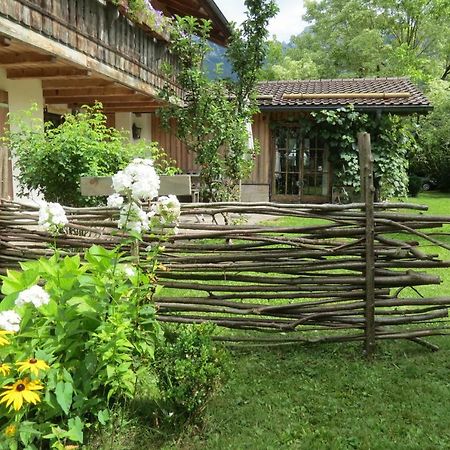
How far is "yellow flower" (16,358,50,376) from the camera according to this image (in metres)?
1.93

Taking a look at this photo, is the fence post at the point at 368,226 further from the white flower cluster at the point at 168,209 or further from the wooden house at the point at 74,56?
the wooden house at the point at 74,56

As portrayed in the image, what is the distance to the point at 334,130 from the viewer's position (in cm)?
1258

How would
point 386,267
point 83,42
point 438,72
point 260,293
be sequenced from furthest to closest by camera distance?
point 438,72 < point 83,42 < point 260,293 < point 386,267

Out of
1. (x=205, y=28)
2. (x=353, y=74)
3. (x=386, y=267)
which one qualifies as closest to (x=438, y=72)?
(x=353, y=74)

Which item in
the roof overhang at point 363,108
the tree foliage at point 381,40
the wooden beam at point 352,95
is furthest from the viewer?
the tree foliage at point 381,40

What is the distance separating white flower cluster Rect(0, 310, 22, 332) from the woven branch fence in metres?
1.39

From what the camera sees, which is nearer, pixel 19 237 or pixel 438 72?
pixel 19 237

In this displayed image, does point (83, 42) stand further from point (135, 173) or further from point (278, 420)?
point (278, 420)

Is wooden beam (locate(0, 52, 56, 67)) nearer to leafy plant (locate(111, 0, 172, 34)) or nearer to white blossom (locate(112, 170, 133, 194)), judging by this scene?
leafy plant (locate(111, 0, 172, 34))

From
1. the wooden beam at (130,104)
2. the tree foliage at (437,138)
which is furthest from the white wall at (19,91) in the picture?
the tree foliage at (437,138)

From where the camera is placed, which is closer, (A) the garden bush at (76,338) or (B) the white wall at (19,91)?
(A) the garden bush at (76,338)

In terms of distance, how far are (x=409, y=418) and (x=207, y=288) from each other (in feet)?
5.02

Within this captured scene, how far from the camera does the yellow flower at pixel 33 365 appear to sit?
6.32 ft

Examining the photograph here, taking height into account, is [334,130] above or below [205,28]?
below
